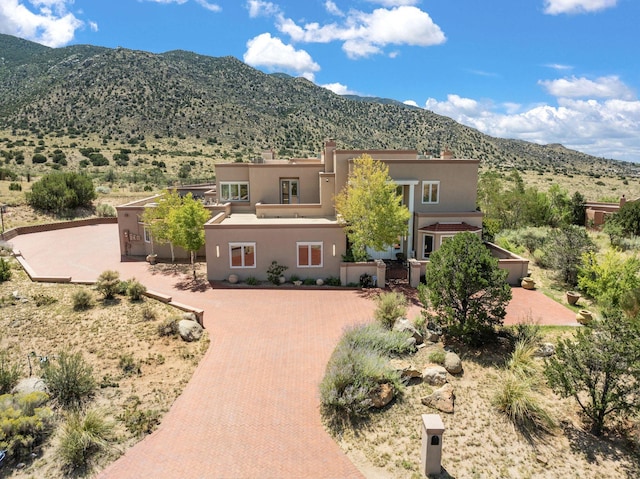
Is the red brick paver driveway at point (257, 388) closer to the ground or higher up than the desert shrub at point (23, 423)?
closer to the ground

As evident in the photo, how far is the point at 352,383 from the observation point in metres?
11.7

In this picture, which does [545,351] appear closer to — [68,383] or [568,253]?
[568,253]

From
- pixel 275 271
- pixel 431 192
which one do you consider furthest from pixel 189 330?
pixel 431 192

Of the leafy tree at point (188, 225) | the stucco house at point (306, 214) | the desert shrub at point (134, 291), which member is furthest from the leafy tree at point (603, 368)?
the leafy tree at point (188, 225)

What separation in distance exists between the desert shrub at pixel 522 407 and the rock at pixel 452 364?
1.49m

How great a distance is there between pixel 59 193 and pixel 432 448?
42123 millimetres

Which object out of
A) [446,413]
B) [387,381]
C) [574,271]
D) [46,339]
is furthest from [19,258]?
[574,271]

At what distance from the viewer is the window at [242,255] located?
2280cm

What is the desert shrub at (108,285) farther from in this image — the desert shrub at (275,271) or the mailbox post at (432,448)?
the mailbox post at (432,448)

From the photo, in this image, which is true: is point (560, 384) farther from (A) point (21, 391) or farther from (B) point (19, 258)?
(B) point (19, 258)

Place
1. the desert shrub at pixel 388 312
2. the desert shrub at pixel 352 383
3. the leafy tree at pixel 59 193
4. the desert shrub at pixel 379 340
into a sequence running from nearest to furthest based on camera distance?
the desert shrub at pixel 352 383, the desert shrub at pixel 379 340, the desert shrub at pixel 388 312, the leafy tree at pixel 59 193

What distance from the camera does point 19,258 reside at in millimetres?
24266

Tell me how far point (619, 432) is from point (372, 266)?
43.4ft

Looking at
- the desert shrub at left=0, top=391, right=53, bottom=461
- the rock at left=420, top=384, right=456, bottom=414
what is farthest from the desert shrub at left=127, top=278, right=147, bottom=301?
the rock at left=420, top=384, right=456, bottom=414
